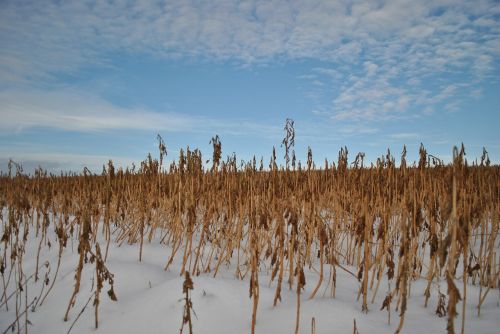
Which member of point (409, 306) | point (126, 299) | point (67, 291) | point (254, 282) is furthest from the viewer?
point (67, 291)

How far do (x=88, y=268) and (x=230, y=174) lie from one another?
6.01ft

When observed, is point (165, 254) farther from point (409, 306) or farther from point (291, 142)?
point (409, 306)

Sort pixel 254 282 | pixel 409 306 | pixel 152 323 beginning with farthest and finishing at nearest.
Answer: pixel 409 306 → pixel 152 323 → pixel 254 282

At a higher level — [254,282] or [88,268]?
[254,282]

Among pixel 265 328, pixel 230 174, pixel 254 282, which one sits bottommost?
pixel 265 328

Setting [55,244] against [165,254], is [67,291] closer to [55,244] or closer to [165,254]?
[165,254]

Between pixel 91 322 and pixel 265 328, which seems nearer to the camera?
pixel 265 328

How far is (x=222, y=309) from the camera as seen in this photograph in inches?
81.3

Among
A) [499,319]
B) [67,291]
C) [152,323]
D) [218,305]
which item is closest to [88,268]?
[67,291]

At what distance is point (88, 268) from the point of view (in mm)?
2775

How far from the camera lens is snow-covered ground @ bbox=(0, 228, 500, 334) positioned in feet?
6.23

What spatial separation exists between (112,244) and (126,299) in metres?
1.37

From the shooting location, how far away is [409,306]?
85.4 inches

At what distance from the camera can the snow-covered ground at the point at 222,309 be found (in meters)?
1.90
